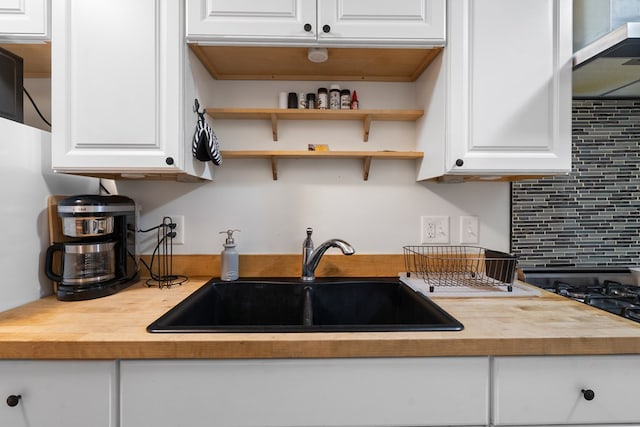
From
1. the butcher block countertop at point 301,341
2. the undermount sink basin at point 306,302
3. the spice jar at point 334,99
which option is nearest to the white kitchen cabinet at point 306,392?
the butcher block countertop at point 301,341

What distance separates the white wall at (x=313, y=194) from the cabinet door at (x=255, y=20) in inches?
13.1

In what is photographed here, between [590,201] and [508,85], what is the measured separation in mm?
757

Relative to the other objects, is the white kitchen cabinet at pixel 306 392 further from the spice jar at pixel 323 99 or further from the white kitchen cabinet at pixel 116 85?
the spice jar at pixel 323 99

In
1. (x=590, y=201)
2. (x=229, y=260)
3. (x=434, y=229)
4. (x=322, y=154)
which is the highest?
(x=322, y=154)

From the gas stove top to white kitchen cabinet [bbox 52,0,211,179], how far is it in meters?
1.51

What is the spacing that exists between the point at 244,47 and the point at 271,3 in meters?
0.17

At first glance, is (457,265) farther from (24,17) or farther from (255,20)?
(24,17)

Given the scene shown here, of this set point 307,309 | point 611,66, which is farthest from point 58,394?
point 611,66

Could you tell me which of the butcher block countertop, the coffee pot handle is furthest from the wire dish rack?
the coffee pot handle

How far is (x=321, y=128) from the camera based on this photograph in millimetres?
1504

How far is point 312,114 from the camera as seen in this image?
4.56 feet

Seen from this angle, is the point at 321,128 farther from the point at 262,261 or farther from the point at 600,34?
the point at 600,34

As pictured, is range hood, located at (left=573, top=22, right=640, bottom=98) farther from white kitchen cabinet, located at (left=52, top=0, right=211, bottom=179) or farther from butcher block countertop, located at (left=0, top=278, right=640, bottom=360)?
white kitchen cabinet, located at (left=52, top=0, right=211, bottom=179)

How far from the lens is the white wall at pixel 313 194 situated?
4.89 ft
